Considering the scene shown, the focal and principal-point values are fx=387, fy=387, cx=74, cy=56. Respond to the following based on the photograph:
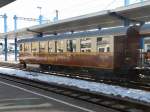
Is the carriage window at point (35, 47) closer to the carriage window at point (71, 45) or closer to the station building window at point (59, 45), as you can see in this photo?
the station building window at point (59, 45)

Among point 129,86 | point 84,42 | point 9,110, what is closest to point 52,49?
point 84,42

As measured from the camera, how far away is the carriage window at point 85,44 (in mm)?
23953

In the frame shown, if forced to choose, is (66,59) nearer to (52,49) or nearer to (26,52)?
(52,49)

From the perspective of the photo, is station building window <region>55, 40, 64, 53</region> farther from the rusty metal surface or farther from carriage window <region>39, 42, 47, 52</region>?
carriage window <region>39, 42, 47, 52</region>

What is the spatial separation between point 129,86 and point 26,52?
18.9 meters

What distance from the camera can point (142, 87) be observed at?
16.6 m

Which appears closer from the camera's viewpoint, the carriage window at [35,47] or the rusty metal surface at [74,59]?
the rusty metal surface at [74,59]

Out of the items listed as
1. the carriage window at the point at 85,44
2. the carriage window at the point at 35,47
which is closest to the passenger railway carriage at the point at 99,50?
the carriage window at the point at 85,44

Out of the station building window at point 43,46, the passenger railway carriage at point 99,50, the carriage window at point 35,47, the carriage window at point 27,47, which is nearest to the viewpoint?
the passenger railway carriage at point 99,50

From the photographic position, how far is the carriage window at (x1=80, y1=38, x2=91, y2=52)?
23953mm

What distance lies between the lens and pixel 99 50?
2284 cm

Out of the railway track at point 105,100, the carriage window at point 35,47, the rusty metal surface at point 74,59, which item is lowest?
the railway track at point 105,100

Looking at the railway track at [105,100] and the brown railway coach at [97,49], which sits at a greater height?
the brown railway coach at [97,49]

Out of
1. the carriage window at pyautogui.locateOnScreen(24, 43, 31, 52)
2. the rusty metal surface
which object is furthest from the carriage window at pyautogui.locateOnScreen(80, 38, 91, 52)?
the carriage window at pyautogui.locateOnScreen(24, 43, 31, 52)
